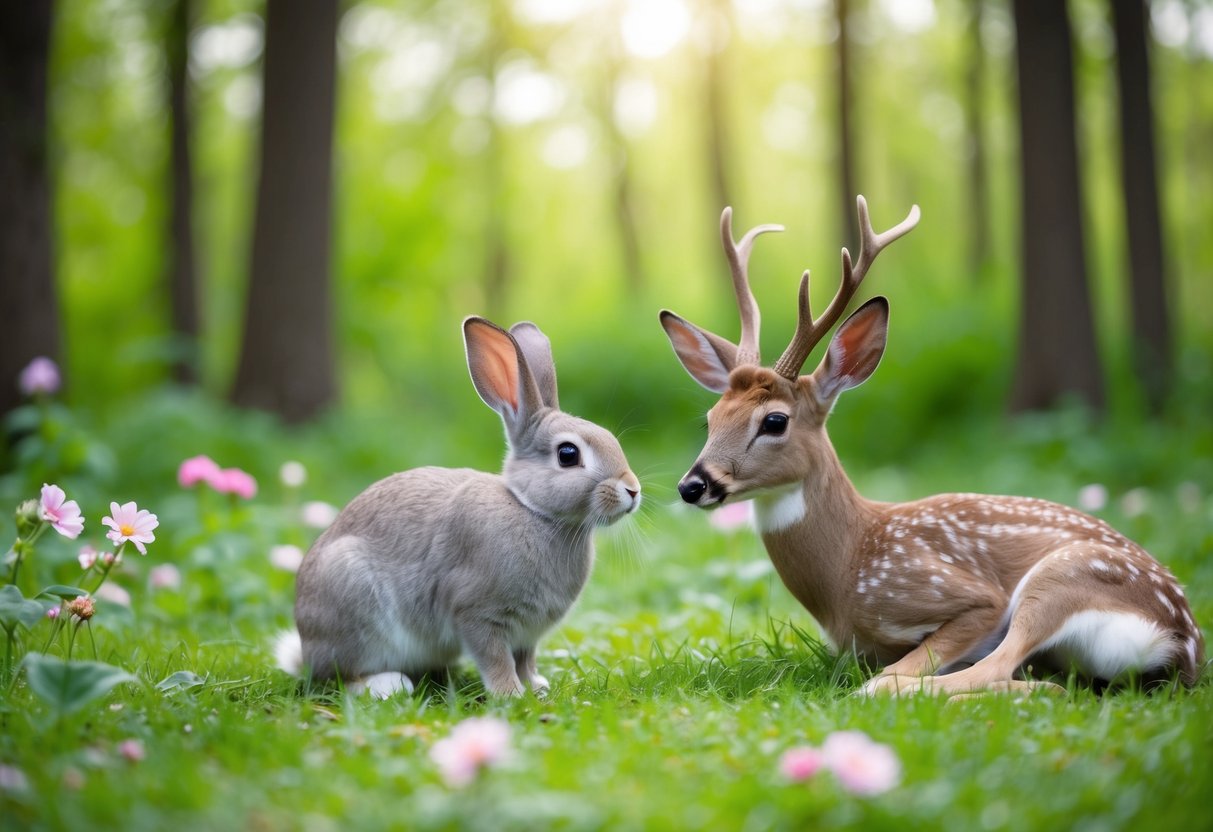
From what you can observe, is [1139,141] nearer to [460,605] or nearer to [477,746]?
[460,605]

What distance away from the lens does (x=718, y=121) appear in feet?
62.8

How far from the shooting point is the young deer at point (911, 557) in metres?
3.97

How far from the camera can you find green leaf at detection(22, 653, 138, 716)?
3.27 metres

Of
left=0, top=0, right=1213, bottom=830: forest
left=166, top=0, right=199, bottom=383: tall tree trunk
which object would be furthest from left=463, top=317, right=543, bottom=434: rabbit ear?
left=166, top=0, right=199, bottom=383: tall tree trunk

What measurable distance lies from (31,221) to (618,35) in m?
16.5

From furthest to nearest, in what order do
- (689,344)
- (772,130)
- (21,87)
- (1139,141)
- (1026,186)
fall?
(772,130)
(1139,141)
(1026,186)
(21,87)
(689,344)

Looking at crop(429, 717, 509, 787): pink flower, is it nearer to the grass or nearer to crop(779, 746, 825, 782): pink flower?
the grass

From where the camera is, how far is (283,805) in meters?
2.76

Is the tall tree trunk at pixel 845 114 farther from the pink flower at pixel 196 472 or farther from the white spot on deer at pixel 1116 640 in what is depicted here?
the white spot on deer at pixel 1116 640

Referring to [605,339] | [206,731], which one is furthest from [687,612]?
[605,339]

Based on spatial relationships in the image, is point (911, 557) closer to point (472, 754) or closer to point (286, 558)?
point (472, 754)

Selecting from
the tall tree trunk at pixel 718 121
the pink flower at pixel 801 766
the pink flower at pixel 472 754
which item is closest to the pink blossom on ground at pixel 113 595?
the pink flower at pixel 472 754

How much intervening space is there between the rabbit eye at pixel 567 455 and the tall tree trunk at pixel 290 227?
7.02 metres

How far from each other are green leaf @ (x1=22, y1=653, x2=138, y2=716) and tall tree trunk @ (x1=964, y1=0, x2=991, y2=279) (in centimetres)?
1673
